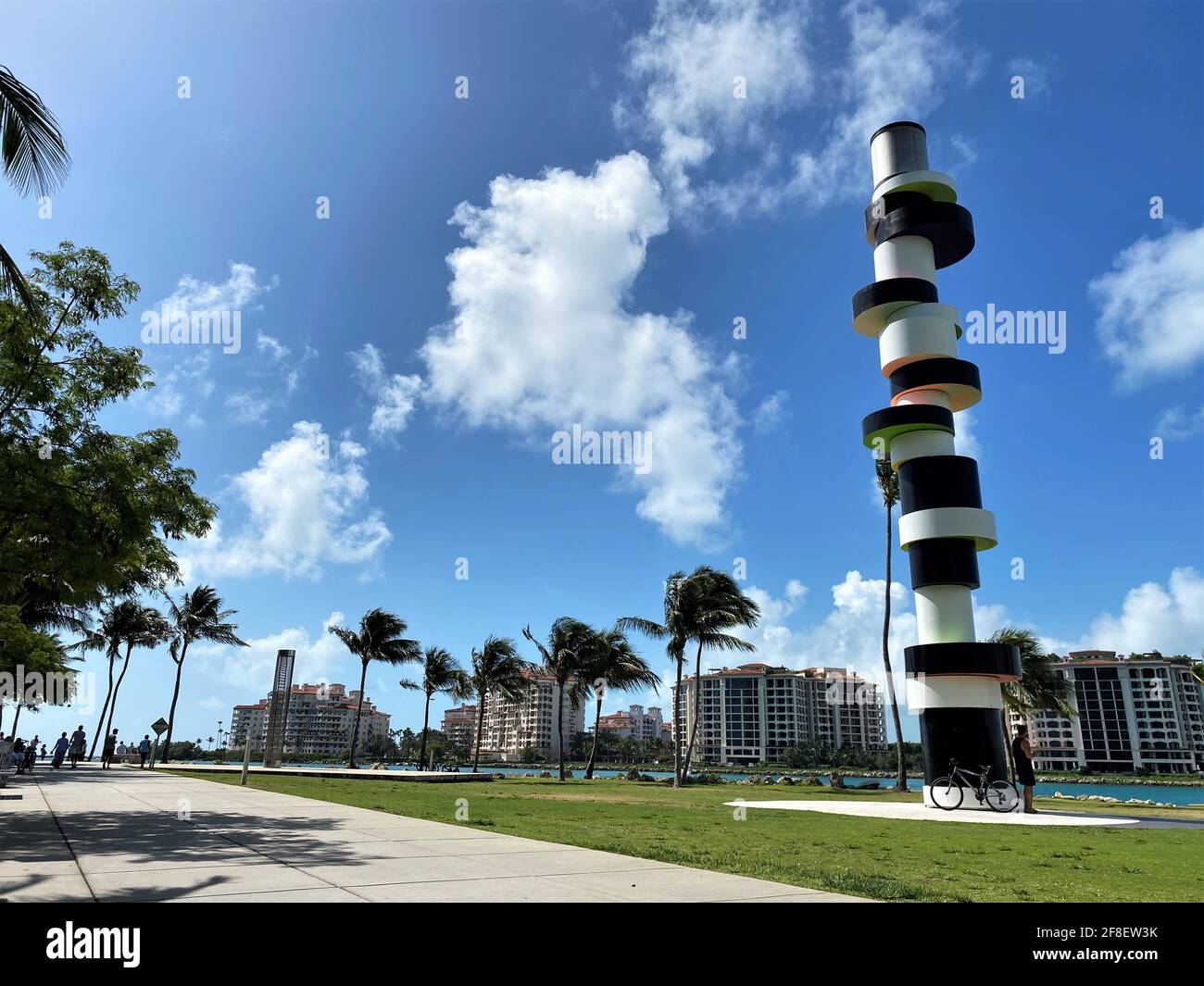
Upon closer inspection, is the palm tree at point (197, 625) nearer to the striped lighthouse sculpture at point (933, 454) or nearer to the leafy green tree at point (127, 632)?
the leafy green tree at point (127, 632)

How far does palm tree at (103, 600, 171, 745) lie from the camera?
60.4 meters

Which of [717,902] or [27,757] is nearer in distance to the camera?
[717,902]

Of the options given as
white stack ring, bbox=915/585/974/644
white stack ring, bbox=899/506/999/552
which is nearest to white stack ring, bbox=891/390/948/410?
white stack ring, bbox=899/506/999/552

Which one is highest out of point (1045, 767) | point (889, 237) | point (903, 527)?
point (889, 237)

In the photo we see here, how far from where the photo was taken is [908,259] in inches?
1059

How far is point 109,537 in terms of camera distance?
13.1 m

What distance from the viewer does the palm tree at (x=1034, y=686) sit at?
1485 inches

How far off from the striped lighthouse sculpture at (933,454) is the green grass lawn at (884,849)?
5827 mm

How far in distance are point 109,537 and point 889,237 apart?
2557 cm

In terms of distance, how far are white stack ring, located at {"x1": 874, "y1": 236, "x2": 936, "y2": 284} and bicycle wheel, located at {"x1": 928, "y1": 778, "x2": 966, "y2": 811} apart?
16.7m

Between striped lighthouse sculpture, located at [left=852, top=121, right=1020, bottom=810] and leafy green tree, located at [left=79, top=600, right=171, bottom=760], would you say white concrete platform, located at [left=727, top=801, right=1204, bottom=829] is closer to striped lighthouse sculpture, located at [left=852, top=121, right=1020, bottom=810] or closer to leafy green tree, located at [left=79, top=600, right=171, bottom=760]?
striped lighthouse sculpture, located at [left=852, top=121, right=1020, bottom=810]
